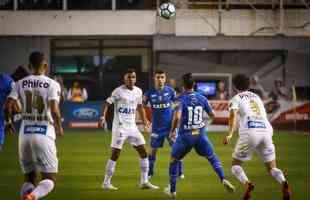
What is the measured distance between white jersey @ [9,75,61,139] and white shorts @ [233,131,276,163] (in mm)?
3818

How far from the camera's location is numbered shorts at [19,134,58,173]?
12.3 meters

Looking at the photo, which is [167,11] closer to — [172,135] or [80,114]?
[80,114]

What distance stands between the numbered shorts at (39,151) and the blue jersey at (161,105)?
6.70m

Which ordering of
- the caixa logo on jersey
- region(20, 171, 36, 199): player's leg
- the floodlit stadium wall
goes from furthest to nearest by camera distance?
1. the floodlit stadium wall
2. the caixa logo on jersey
3. region(20, 171, 36, 199): player's leg

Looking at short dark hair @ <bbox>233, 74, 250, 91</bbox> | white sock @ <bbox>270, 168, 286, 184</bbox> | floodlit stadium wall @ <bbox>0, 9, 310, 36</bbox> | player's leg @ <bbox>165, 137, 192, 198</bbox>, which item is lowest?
white sock @ <bbox>270, 168, 286, 184</bbox>

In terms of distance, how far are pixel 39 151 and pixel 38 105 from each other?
64 cm

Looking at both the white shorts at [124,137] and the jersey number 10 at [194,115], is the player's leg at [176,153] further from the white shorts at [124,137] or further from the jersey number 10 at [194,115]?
the white shorts at [124,137]

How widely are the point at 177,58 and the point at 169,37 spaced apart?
5.53 ft

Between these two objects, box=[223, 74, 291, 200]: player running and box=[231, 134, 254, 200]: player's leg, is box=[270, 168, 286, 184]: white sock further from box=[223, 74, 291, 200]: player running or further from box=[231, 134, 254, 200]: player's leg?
box=[231, 134, 254, 200]: player's leg

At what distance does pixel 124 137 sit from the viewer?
1720 cm

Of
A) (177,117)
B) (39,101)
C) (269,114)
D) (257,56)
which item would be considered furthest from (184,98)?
(257,56)

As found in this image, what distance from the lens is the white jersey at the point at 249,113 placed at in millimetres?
14891

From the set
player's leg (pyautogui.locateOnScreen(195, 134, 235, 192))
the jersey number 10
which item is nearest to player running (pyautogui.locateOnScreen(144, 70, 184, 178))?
player's leg (pyautogui.locateOnScreen(195, 134, 235, 192))

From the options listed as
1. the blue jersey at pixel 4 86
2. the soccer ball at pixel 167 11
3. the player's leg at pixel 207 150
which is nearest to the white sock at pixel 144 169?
the player's leg at pixel 207 150
